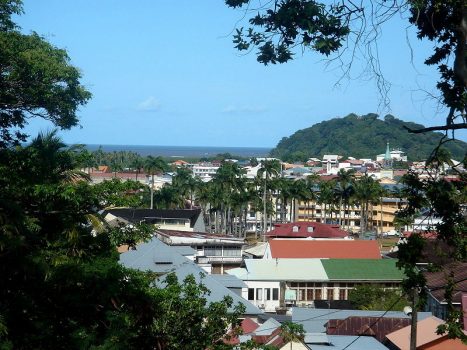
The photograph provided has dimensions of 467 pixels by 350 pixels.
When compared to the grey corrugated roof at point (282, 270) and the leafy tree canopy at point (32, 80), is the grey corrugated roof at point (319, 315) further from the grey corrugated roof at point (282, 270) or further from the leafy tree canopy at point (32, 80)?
the grey corrugated roof at point (282, 270)

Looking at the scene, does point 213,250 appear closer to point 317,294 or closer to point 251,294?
point 251,294

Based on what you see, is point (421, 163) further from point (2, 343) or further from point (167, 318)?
point (167, 318)

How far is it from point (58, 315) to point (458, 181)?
167 inches

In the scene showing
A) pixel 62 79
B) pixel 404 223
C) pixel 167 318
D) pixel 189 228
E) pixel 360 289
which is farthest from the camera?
pixel 189 228

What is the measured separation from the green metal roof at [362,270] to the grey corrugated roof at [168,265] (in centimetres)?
1124

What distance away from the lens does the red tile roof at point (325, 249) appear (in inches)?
1688

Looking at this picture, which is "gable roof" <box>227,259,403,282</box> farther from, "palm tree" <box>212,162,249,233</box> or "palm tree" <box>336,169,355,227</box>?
"palm tree" <box>212,162,249,233</box>

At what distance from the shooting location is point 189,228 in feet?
166

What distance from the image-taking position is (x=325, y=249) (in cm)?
4372

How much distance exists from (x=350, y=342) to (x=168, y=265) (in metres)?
10.8

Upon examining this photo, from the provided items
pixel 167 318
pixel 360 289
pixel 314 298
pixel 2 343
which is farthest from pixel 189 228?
pixel 2 343

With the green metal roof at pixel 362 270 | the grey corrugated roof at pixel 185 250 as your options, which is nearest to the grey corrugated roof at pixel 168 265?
the grey corrugated roof at pixel 185 250

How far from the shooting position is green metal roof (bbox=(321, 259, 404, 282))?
36.3 meters

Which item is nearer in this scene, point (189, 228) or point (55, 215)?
point (55, 215)
